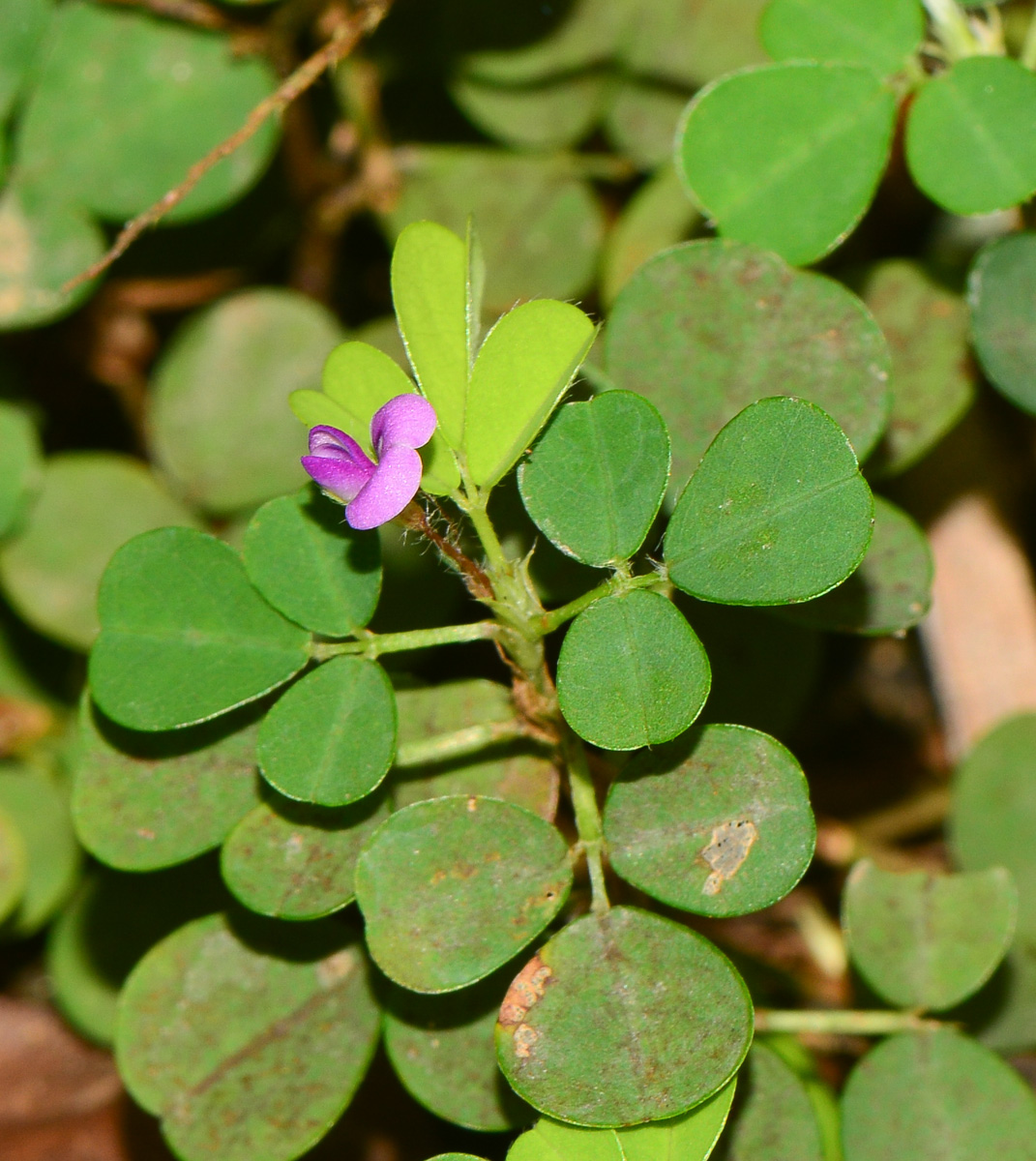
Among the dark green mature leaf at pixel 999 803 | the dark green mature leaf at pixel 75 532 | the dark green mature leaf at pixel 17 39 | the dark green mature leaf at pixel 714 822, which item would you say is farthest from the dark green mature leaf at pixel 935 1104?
the dark green mature leaf at pixel 17 39

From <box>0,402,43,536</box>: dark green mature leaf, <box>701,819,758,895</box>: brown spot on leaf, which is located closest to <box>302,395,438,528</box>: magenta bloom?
<box>701,819,758,895</box>: brown spot on leaf


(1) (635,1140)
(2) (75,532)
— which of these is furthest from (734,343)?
(2) (75,532)

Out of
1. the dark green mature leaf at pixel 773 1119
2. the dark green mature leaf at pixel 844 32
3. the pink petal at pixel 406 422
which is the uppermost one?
the pink petal at pixel 406 422

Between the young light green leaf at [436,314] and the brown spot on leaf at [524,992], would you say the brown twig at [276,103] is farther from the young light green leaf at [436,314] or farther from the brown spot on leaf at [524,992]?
the brown spot on leaf at [524,992]

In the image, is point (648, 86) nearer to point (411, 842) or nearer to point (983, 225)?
point (983, 225)

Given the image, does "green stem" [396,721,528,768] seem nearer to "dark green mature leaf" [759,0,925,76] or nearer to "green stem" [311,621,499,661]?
"green stem" [311,621,499,661]

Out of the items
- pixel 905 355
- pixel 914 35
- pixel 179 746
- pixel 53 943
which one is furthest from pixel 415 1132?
pixel 914 35

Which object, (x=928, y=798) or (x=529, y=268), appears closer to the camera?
(x=529, y=268)
